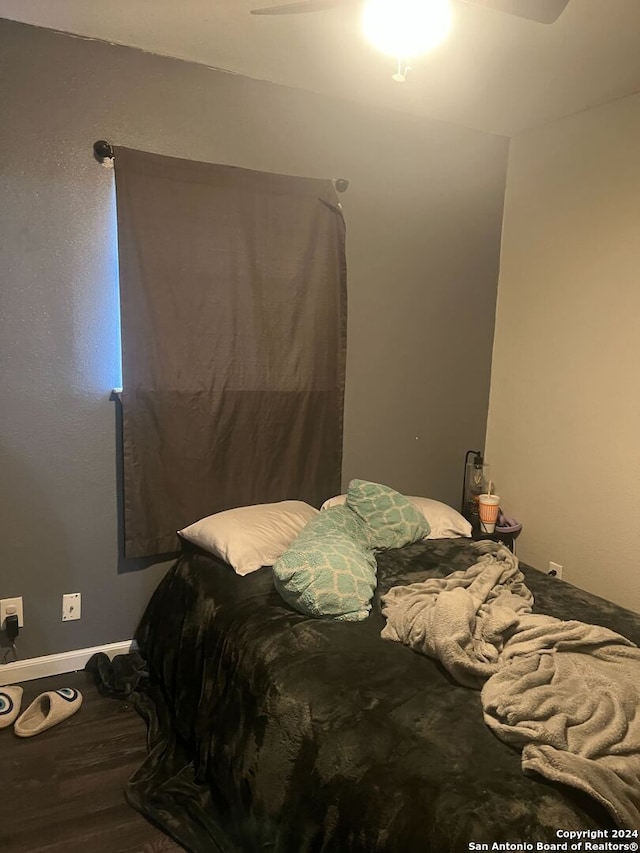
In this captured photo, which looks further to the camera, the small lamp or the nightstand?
the small lamp

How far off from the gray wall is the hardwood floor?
0.41 meters

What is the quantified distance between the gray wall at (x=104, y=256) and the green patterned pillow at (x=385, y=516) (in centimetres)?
41

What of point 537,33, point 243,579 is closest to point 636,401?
point 537,33

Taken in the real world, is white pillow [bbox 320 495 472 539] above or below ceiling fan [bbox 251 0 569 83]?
below

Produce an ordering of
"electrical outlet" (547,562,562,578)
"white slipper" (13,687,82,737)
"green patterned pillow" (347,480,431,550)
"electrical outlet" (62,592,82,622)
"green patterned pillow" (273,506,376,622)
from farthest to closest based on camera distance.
→ "electrical outlet" (547,562,562,578) < "green patterned pillow" (347,480,431,550) < "electrical outlet" (62,592,82,622) < "white slipper" (13,687,82,737) < "green patterned pillow" (273,506,376,622)

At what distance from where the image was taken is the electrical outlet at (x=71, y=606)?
258 cm

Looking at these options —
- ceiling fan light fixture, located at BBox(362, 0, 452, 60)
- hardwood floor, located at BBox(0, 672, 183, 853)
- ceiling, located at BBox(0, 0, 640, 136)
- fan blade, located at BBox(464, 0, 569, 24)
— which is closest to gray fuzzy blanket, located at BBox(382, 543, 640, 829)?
hardwood floor, located at BBox(0, 672, 183, 853)

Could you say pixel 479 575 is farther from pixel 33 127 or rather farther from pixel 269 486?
pixel 33 127

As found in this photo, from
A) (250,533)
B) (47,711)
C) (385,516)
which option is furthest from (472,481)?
(47,711)

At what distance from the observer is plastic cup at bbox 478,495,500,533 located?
321 cm

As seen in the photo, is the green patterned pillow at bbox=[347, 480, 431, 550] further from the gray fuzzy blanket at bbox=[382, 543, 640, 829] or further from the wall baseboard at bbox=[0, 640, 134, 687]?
the wall baseboard at bbox=[0, 640, 134, 687]

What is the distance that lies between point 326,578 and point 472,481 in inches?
63.9

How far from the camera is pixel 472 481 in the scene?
3.48 meters

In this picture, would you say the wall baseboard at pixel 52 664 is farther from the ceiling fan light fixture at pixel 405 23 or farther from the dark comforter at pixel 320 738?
the ceiling fan light fixture at pixel 405 23
